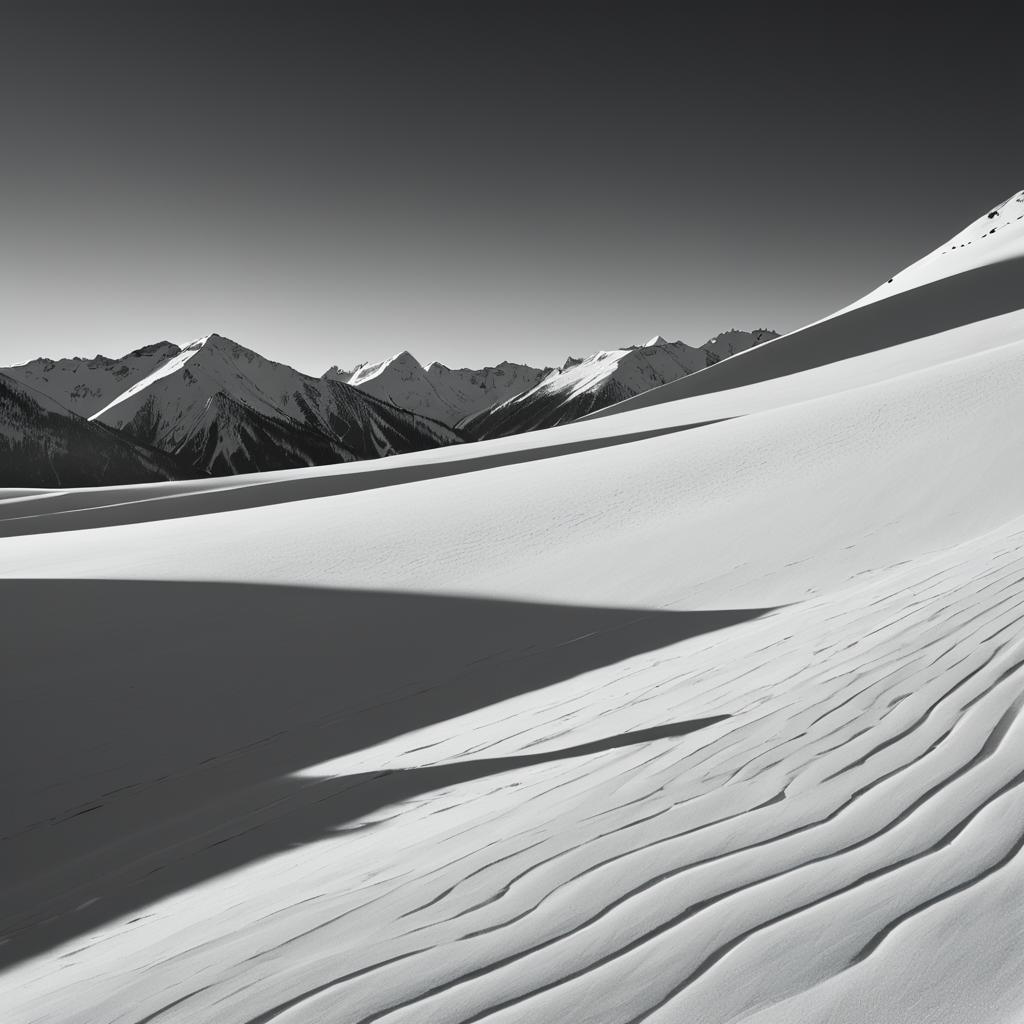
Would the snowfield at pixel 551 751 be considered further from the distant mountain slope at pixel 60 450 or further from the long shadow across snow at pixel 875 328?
the distant mountain slope at pixel 60 450

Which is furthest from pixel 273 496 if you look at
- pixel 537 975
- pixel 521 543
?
pixel 537 975

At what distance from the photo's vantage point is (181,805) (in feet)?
12.9

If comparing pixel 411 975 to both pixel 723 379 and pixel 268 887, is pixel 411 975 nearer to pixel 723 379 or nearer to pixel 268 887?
pixel 268 887

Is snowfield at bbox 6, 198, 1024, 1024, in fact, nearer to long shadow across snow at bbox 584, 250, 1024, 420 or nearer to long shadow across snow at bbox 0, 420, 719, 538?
long shadow across snow at bbox 0, 420, 719, 538

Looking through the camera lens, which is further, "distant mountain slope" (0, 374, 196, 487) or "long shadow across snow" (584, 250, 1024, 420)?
"distant mountain slope" (0, 374, 196, 487)

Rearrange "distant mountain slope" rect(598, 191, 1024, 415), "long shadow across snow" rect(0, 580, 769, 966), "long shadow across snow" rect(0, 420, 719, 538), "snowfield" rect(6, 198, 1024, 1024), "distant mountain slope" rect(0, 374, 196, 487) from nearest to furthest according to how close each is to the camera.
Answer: "snowfield" rect(6, 198, 1024, 1024)
"long shadow across snow" rect(0, 580, 769, 966)
"long shadow across snow" rect(0, 420, 719, 538)
"distant mountain slope" rect(598, 191, 1024, 415)
"distant mountain slope" rect(0, 374, 196, 487)

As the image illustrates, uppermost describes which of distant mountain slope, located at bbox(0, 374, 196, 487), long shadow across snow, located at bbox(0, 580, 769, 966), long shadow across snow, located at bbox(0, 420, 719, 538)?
distant mountain slope, located at bbox(0, 374, 196, 487)

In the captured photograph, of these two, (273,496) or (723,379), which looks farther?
(723,379)

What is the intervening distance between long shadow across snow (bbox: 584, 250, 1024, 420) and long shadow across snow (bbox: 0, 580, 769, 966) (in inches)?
849

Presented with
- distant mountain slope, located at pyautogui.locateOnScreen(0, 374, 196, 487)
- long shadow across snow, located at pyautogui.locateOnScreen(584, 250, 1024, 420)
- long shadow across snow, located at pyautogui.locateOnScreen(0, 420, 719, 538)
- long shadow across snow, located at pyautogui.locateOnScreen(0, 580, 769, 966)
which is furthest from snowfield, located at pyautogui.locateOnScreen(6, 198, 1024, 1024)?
distant mountain slope, located at pyautogui.locateOnScreen(0, 374, 196, 487)

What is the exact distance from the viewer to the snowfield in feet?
4.90

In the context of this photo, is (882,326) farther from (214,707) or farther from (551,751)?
(551,751)

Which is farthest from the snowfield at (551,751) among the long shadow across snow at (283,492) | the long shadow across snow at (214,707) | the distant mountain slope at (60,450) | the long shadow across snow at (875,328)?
the distant mountain slope at (60,450)

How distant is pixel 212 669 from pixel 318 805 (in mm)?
2468
